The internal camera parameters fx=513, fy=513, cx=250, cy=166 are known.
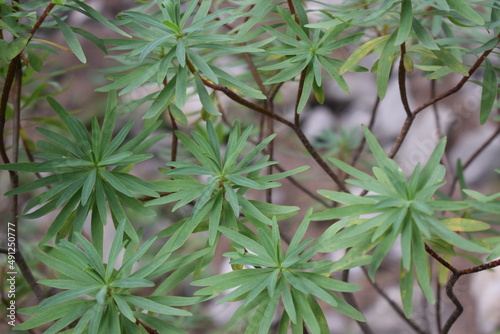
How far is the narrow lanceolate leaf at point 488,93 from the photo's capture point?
0.65 m

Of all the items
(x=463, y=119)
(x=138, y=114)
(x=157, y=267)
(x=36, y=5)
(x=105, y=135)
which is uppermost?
(x=463, y=119)

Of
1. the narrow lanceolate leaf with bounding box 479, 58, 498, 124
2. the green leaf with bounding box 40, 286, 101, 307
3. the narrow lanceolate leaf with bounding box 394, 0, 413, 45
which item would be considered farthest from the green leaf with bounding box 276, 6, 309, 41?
the green leaf with bounding box 40, 286, 101, 307

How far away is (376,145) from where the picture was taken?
533mm

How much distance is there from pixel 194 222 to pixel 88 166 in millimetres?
156

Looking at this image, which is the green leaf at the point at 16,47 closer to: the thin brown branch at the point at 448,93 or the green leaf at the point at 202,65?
the green leaf at the point at 202,65

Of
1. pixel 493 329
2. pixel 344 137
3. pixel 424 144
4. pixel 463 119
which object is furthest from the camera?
pixel 463 119

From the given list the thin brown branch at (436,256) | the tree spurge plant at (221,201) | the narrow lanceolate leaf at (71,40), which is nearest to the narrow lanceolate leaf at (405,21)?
the tree spurge plant at (221,201)

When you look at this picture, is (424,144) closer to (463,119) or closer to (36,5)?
(463,119)

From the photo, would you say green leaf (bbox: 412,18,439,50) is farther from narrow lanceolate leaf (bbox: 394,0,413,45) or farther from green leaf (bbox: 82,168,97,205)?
green leaf (bbox: 82,168,97,205)

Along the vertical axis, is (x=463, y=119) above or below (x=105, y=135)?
above

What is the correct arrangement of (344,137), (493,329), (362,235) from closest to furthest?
(362,235) → (344,137) → (493,329)

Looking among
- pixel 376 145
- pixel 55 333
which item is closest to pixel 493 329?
pixel 376 145

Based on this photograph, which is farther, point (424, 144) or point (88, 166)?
point (424, 144)

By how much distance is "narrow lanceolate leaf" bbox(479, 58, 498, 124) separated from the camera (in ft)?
2.14
